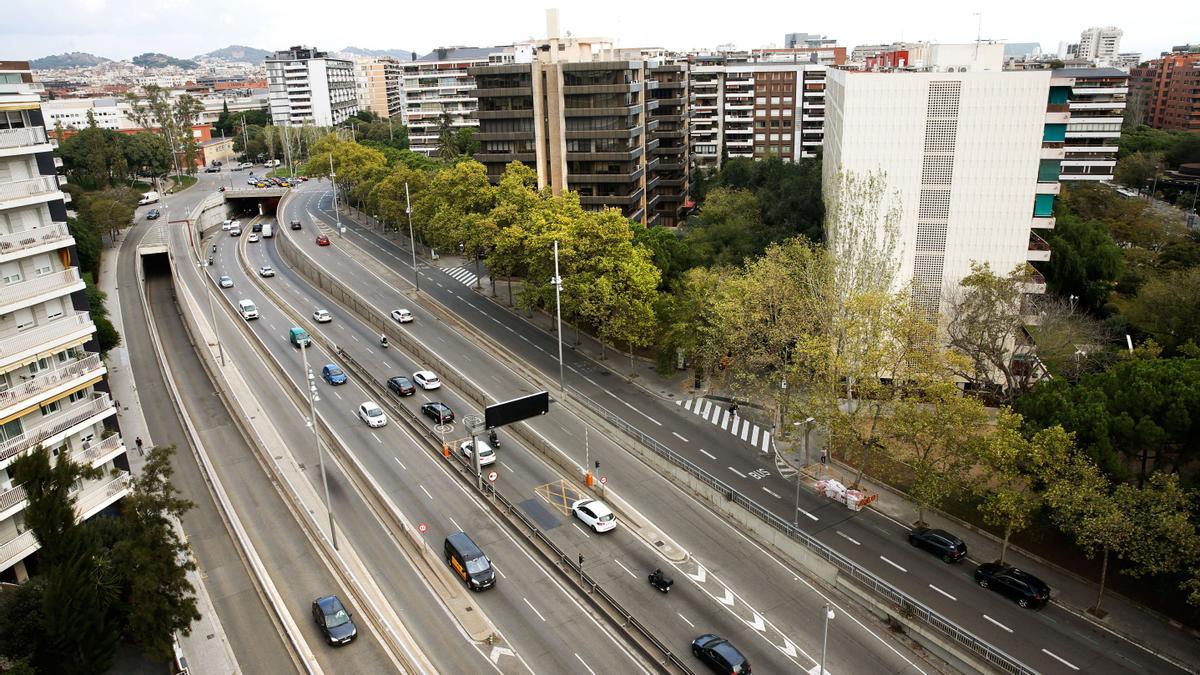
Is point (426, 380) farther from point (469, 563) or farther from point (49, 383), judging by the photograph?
point (49, 383)

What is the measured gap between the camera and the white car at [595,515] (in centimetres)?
4488

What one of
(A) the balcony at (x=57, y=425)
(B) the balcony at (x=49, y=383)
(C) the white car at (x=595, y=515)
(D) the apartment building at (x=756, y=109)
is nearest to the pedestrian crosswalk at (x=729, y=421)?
(C) the white car at (x=595, y=515)

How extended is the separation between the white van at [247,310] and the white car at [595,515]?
51.3 metres

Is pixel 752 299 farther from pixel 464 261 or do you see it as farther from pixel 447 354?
pixel 464 261

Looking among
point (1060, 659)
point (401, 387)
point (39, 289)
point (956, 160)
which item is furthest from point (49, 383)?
point (956, 160)

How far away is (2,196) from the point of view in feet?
119

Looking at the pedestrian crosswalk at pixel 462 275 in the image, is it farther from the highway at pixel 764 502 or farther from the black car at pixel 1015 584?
the black car at pixel 1015 584

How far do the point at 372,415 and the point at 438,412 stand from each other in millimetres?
4981

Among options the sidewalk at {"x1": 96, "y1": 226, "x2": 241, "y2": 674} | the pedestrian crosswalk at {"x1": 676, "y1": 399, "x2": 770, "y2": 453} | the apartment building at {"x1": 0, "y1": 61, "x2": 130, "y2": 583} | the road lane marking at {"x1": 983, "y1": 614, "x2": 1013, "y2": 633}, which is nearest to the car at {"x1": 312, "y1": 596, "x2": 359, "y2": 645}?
the sidewalk at {"x1": 96, "y1": 226, "x2": 241, "y2": 674}

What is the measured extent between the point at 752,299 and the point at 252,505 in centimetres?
3542

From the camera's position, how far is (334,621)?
120ft

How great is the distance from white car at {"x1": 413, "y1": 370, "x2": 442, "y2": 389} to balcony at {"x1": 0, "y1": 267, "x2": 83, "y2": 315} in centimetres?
2818

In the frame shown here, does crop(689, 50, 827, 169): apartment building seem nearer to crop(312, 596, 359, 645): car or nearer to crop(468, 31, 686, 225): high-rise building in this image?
crop(468, 31, 686, 225): high-rise building

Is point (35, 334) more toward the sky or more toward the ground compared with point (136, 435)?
more toward the sky
